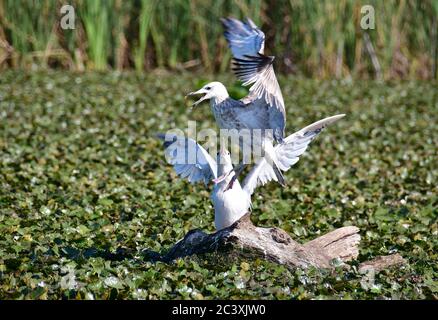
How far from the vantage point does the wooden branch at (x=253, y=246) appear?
475cm

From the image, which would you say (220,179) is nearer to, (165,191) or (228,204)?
(228,204)

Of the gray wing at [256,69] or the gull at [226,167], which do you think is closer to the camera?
the gray wing at [256,69]

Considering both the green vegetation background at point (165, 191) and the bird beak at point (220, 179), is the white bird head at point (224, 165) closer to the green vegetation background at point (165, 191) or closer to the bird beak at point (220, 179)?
the bird beak at point (220, 179)

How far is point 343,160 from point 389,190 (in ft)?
3.37

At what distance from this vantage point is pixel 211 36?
39.4ft

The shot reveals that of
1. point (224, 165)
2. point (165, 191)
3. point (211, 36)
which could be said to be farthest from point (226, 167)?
Answer: point (211, 36)

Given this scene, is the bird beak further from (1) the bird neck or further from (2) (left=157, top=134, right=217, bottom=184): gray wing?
(1) the bird neck

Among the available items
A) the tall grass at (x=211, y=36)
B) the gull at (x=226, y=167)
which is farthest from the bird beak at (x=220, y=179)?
the tall grass at (x=211, y=36)

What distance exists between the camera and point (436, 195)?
7.09 m

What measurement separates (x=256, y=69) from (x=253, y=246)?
2.99 ft

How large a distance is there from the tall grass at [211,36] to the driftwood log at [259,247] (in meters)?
6.78

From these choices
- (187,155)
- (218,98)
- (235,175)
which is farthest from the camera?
(187,155)

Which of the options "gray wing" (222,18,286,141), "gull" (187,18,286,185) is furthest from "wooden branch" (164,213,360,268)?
"gray wing" (222,18,286,141)
